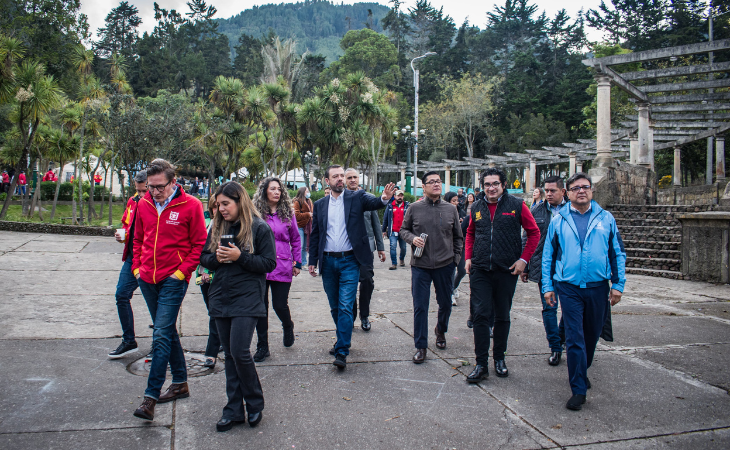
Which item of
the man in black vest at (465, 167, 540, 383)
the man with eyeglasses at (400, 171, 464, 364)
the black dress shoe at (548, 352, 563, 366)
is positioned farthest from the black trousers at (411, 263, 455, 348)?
the black dress shoe at (548, 352, 563, 366)

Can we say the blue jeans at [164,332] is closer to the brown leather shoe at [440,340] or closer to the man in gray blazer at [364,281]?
the man in gray blazer at [364,281]

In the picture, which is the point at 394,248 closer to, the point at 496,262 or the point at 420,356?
the point at 420,356

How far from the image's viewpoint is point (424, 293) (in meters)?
4.82

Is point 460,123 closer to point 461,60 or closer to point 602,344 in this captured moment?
point 461,60

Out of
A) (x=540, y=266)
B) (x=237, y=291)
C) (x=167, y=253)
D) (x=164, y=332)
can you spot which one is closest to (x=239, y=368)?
(x=237, y=291)

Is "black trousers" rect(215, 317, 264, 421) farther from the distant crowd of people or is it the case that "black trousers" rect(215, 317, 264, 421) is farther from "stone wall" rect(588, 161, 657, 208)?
"stone wall" rect(588, 161, 657, 208)

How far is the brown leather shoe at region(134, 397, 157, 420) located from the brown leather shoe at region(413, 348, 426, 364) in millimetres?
2246

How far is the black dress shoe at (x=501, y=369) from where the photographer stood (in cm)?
438

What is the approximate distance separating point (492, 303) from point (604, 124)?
13588mm

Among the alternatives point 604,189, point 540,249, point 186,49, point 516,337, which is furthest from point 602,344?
point 186,49

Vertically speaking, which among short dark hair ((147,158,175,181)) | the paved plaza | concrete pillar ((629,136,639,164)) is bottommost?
the paved plaza

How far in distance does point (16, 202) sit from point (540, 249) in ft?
92.9

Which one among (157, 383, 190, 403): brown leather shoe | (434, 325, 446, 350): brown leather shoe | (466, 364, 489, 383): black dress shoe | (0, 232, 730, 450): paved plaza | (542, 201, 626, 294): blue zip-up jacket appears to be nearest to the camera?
(0, 232, 730, 450): paved plaza

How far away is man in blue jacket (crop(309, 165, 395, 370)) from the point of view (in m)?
4.80
